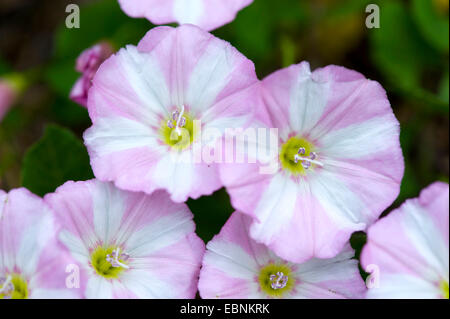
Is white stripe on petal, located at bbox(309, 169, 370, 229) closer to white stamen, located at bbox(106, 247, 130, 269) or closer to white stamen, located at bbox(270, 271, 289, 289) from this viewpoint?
white stamen, located at bbox(270, 271, 289, 289)

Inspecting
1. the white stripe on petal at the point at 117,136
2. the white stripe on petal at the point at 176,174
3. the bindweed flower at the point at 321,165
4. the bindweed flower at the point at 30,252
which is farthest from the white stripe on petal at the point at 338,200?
the bindweed flower at the point at 30,252

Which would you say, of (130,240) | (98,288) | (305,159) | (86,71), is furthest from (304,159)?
(86,71)

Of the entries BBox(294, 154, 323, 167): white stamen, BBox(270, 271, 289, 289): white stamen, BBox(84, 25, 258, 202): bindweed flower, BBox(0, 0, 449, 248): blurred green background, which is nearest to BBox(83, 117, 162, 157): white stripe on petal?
BBox(84, 25, 258, 202): bindweed flower

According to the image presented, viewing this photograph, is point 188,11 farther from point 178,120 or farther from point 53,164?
point 53,164

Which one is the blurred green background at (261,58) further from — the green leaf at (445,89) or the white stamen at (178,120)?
the white stamen at (178,120)
